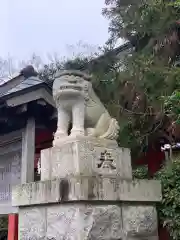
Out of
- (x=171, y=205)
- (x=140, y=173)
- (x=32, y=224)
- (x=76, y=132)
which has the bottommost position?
(x=32, y=224)

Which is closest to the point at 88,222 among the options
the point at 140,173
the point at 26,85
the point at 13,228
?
the point at 140,173

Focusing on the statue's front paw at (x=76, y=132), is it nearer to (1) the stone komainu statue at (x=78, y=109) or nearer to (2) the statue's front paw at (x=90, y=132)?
(1) the stone komainu statue at (x=78, y=109)

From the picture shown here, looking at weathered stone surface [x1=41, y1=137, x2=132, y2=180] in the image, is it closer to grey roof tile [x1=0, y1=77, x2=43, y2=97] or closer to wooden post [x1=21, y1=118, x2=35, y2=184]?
wooden post [x1=21, y1=118, x2=35, y2=184]

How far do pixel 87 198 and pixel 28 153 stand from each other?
8.84ft

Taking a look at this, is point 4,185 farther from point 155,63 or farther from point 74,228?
point 155,63

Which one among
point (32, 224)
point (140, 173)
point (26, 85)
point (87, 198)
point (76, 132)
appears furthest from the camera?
point (26, 85)

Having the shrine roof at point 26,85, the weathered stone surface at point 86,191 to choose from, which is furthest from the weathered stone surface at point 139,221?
the shrine roof at point 26,85

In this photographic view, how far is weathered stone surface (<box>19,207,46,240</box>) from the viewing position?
3956mm

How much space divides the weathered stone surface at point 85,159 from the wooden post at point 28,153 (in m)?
1.79

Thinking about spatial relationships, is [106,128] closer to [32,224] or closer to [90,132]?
[90,132]

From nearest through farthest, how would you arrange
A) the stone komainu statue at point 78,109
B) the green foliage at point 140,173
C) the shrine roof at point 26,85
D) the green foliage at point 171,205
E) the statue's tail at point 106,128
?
the stone komainu statue at point 78,109, the statue's tail at point 106,128, the green foliage at point 171,205, the green foliage at point 140,173, the shrine roof at point 26,85

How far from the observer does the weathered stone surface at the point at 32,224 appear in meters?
3.96

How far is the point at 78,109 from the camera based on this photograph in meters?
4.09

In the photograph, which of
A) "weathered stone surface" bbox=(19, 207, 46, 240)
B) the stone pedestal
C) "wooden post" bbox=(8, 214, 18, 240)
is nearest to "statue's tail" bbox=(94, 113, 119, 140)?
the stone pedestal
